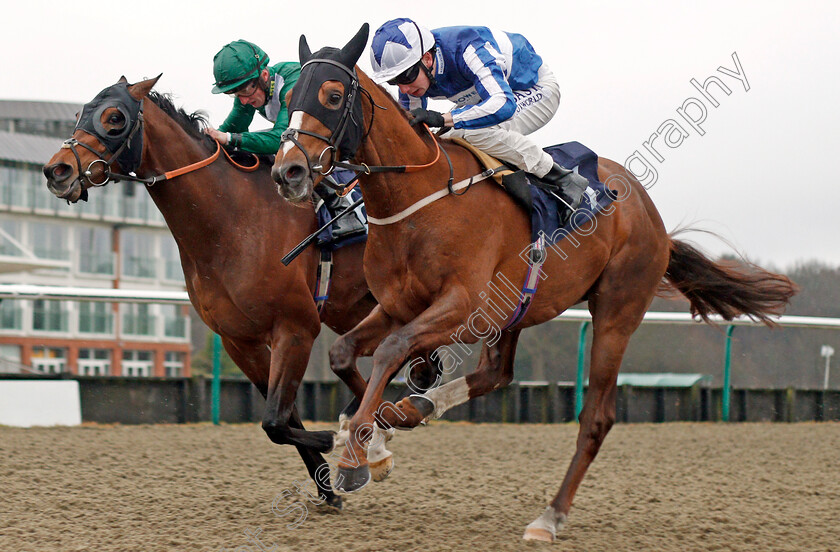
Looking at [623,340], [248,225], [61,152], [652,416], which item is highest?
[61,152]

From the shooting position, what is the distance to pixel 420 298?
3.65m

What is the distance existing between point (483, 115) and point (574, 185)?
27.4 inches

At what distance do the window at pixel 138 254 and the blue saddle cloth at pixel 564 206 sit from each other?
29.2m

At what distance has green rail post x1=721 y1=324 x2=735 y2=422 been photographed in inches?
392

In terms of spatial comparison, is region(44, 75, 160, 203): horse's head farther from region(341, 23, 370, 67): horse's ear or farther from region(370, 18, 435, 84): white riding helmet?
region(341, 23, 370, 67): horse's ear

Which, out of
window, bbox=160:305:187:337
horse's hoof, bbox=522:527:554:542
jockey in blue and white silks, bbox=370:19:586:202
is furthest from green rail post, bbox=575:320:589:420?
window, bbox=160:305:187:337

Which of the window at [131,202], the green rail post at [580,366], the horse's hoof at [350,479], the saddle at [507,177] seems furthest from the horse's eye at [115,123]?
the window at [131,202]

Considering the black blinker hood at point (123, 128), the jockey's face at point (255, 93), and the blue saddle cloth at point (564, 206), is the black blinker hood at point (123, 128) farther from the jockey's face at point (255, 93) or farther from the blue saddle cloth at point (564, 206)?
the blue saddle cloth at point (564, 206)

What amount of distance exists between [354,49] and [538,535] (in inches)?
82.8

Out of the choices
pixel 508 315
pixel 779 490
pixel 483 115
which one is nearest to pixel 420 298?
pixel 508 315

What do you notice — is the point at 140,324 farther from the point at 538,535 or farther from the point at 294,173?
the point at 294,173

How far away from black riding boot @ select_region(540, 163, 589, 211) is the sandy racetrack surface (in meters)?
1.50

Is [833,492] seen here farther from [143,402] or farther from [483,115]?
[143,402]

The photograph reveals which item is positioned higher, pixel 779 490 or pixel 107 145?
pixel 107 145
